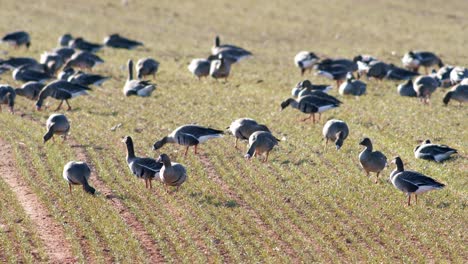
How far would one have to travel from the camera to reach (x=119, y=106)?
3023 cm

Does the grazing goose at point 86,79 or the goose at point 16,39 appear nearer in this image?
the grazing goose at point 86,79

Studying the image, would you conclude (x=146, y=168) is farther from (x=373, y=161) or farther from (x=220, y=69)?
(x=220, y=69)

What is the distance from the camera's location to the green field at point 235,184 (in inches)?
654

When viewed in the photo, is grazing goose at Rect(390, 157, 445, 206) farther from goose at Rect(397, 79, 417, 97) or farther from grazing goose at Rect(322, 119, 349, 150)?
goose at Rect(397, 79, 417, 97)

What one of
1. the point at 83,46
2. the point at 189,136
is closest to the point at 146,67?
the point at 83,46

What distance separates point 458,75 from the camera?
33.7m

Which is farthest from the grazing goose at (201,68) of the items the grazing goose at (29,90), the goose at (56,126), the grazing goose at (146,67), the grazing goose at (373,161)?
the grazing goose at (373,161)

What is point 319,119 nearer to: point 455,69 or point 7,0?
point 455,69

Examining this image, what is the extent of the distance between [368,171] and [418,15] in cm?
4489

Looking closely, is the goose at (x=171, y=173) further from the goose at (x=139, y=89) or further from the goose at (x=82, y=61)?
the goose at (x=82, y=61)

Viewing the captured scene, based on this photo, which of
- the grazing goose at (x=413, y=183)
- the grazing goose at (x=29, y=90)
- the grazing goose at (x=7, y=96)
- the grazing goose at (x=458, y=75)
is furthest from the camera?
the grazing goose at (x=458, y=75)

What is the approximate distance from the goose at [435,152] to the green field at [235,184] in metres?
0.26

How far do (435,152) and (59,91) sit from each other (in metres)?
14.5

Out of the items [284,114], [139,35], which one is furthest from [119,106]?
[139,35]
